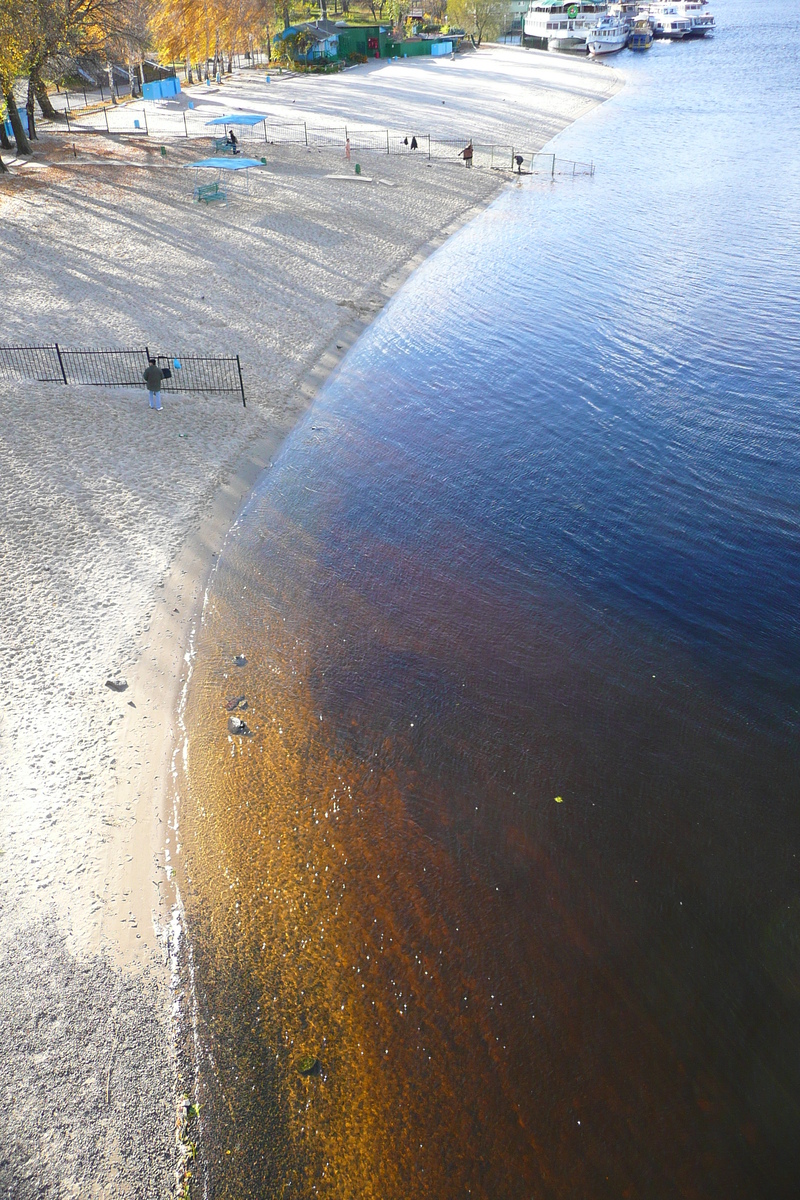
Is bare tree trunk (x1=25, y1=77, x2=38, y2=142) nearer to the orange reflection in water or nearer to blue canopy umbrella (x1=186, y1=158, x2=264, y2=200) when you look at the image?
blue canopy umbrella (x1=186, y1=158, x2=264, y2=200)

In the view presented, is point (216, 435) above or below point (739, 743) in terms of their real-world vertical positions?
above

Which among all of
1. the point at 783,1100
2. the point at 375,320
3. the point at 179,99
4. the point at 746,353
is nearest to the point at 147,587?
the point at 783,1100

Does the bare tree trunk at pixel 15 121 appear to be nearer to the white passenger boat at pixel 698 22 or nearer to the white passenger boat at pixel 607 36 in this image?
the white passenger boat at pixel 607 36

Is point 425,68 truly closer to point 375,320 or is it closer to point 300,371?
point 375,320

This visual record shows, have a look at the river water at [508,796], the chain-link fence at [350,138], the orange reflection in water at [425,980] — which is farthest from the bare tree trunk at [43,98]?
the orange reflection in water at [425,980]

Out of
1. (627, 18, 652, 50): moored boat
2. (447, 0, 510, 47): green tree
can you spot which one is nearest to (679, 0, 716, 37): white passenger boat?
(627, 18, 652, 50): moored boat

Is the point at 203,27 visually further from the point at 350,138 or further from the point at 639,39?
the point at 639,39
